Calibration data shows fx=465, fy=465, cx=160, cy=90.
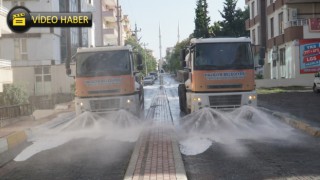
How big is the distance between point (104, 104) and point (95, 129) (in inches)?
38.9

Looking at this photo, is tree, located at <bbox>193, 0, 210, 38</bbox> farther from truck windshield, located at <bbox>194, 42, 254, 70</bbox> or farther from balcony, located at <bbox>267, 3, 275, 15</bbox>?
truck windshield, located at <bbox>194, 42, 254, 70</bbox>

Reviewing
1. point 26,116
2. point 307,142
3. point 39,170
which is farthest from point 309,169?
point 26,116

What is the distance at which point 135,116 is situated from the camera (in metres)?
16.5

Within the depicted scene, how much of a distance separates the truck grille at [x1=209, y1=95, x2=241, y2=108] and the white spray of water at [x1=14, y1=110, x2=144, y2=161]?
254cm

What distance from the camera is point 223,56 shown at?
1548cm

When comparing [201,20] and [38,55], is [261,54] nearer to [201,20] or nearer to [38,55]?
[38,55]

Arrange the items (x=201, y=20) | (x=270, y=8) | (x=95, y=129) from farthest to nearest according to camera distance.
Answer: (x=201, y=20) < (x=270, y=8) < (x=95, y=129)

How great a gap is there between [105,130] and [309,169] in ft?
27.5

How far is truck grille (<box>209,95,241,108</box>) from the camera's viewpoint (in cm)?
1531

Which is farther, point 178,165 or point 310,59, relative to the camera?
point 310,59

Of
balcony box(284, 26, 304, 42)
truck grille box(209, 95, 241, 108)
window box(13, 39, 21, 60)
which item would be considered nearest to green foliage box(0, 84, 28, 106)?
truck grille box(209, 95, 241, 108)

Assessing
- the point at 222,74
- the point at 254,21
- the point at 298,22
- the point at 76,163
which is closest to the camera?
the point at 76,163

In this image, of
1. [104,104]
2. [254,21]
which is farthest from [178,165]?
[254,21]

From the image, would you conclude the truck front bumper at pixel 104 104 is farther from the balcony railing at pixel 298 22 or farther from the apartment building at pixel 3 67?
the balcony railing at pixel 298 22
